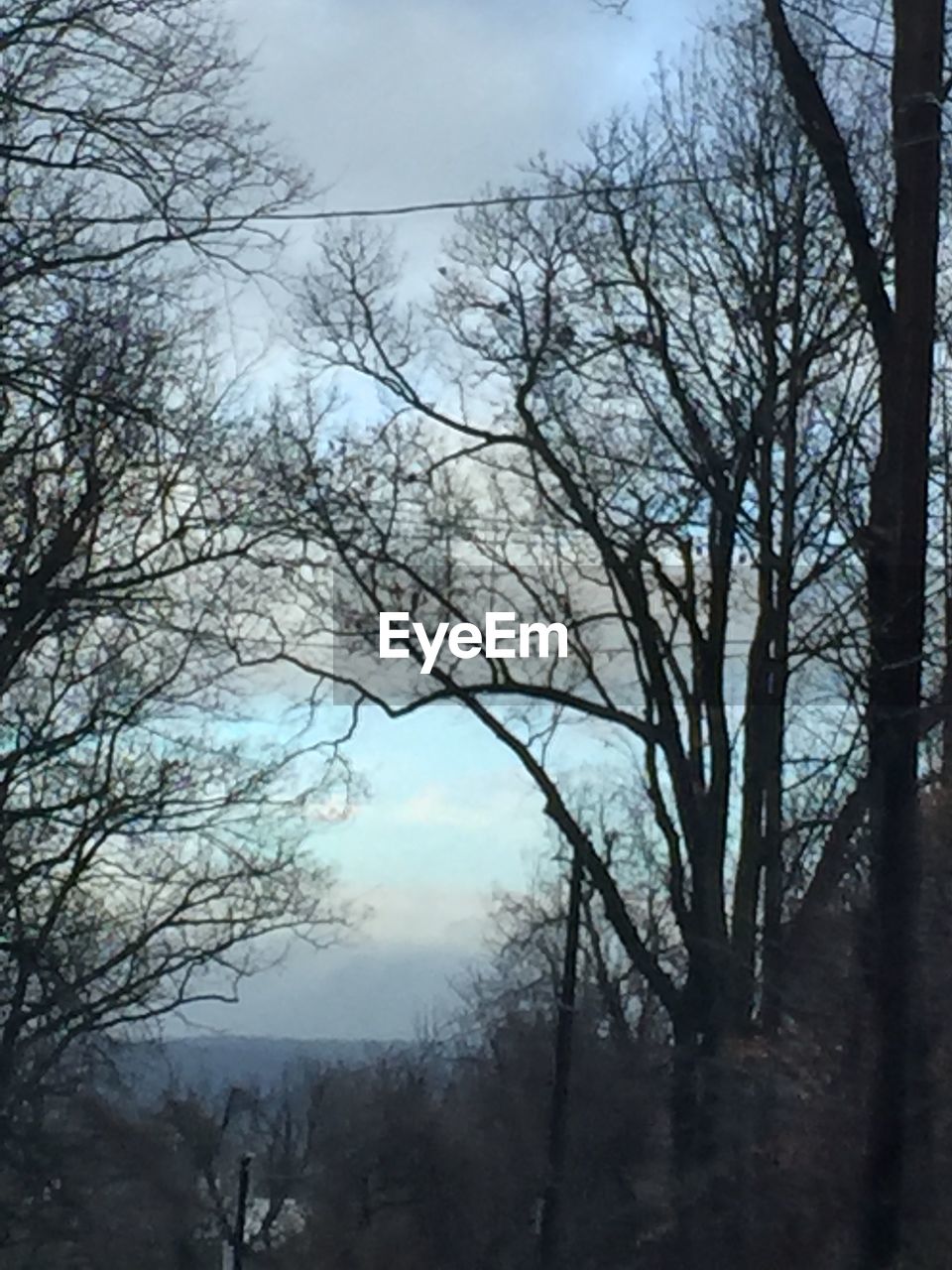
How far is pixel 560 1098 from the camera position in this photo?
26.7 m

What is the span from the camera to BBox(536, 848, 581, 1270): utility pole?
26156 millimetres

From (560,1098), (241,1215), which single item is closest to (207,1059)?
(560,1098)

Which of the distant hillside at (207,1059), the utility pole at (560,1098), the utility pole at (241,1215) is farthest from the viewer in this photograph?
the utility pole at (241,1215)

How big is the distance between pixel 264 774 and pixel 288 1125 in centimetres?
3343

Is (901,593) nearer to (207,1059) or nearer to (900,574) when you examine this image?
(900,574)

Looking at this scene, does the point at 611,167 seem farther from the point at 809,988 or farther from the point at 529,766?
the point at 809,988

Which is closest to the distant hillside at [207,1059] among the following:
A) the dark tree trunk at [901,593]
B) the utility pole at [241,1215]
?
the utility pole at [241,1215]

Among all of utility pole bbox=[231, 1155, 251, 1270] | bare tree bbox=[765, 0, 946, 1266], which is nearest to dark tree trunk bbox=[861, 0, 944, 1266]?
bare tree bbox=[765, 0, 946, 1266]

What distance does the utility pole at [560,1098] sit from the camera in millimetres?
26156

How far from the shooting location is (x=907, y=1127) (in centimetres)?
1138

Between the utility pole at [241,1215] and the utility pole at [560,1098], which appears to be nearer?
the utility pole at [560,1098]

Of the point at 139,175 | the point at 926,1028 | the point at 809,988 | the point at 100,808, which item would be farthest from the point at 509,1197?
the point at 139,175

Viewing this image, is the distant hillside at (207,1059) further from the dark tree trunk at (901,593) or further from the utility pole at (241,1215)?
the dark tree trunk at (901,593)

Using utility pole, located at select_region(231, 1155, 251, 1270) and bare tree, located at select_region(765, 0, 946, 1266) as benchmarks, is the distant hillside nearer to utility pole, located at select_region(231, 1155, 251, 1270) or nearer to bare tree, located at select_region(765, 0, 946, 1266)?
utility pole, located at select_region(231, 1155, 251, 1270)
